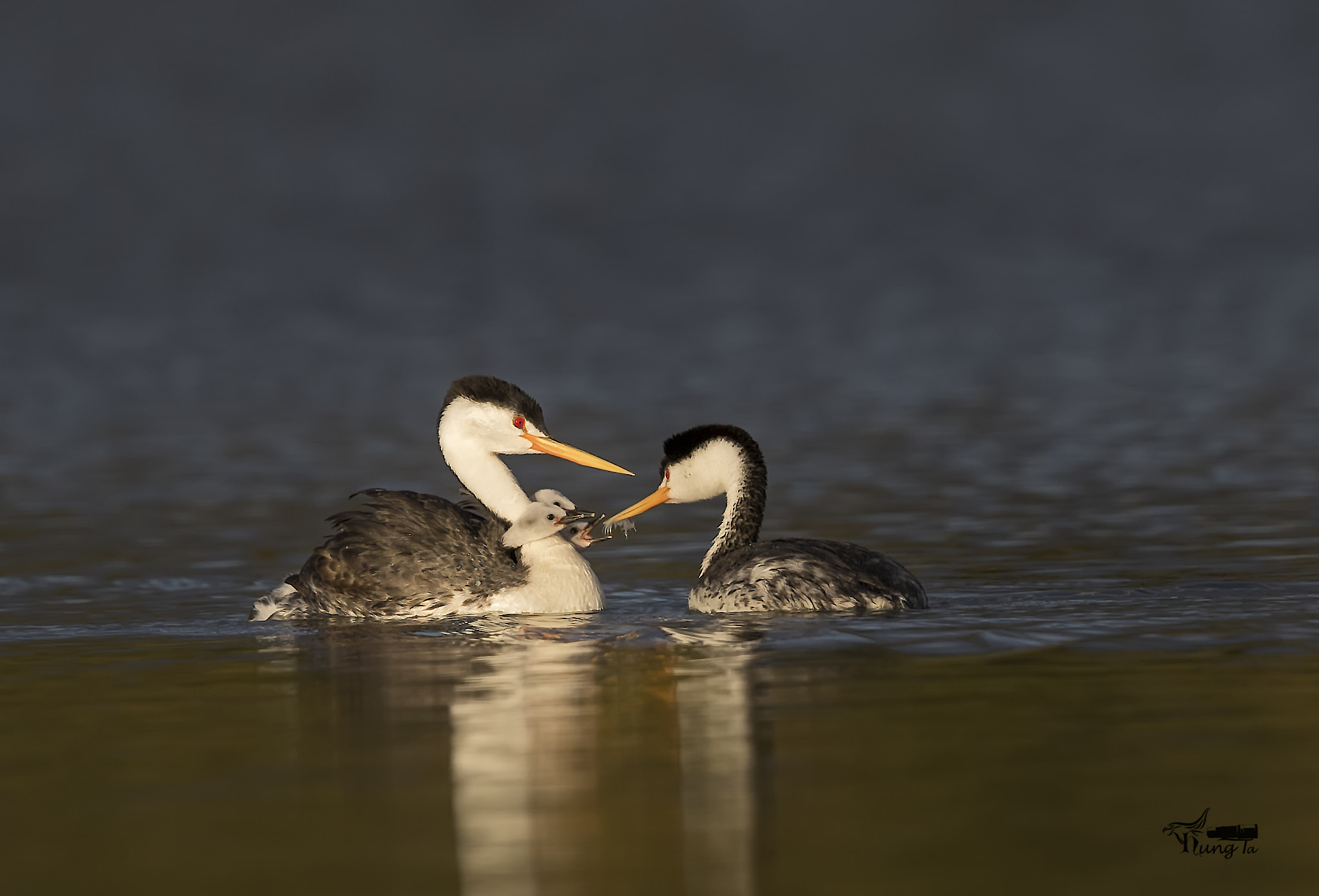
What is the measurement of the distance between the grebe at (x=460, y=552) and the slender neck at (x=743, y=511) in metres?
0.89

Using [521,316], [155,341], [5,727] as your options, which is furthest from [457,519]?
[521,316]

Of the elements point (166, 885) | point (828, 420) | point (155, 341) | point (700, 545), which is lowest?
point (166, 885)

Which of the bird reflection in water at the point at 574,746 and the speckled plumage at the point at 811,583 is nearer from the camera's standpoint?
the bird reflection in water at the point at 574,746

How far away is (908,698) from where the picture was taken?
8.99 m

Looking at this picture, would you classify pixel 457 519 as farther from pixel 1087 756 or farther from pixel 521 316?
pixel 521 316

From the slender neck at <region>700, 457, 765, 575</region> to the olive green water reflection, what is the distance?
283cm

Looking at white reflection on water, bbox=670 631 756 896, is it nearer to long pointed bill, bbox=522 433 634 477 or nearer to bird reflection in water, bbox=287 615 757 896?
bird reflection in water, bbox=287 615 757 896

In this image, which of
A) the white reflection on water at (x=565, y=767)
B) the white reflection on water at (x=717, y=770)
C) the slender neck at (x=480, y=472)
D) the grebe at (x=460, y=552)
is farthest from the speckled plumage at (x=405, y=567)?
the white reflection on water at (x=717, y=770)

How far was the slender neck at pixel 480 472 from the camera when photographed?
13141mm

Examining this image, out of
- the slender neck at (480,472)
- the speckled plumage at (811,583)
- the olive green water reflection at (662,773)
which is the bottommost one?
the olive green water reflection at (662,773)

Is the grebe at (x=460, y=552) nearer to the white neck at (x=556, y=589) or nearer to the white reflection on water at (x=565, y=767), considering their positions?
the white neck at (x=556, y=589)

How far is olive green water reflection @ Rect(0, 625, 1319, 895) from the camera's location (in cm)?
648

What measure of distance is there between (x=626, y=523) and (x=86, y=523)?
18.7ft

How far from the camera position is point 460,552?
1264 cm
